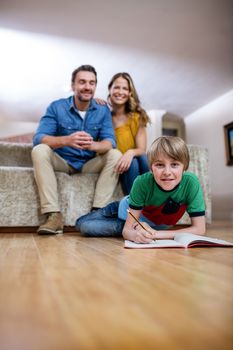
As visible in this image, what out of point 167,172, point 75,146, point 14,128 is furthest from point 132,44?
point 14,128

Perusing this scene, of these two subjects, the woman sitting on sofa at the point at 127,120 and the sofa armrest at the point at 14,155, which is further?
the sofa armrest at the point at 14,155

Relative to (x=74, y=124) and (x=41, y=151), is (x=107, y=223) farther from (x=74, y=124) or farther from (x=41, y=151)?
(x=74, y=124)

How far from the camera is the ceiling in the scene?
2.69m

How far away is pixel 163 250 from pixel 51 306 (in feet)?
1.91

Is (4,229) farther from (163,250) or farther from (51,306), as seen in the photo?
(51,306)

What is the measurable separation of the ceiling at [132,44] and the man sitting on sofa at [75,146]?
47.0 inches

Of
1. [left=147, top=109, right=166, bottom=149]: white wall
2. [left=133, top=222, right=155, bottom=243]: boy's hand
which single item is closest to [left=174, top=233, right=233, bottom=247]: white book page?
[left=133, top=222, right=155, bottom=243]: boy's hand

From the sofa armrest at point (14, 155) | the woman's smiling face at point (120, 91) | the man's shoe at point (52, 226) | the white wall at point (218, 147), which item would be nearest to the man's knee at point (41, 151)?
the man's shoe at point (52, 226)

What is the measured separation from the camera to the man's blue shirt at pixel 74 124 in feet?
5.89

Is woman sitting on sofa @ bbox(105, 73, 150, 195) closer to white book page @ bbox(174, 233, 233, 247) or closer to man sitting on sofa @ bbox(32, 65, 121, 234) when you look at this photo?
man sitting on sofa @ bbox(32, 65, 121, 234)

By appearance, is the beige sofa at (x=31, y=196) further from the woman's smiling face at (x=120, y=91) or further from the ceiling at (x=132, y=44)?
the ceiling at (x=132, y=44)

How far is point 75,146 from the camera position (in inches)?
64.0

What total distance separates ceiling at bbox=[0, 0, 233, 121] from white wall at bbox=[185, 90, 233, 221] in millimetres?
265

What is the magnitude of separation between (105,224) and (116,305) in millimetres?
1045
